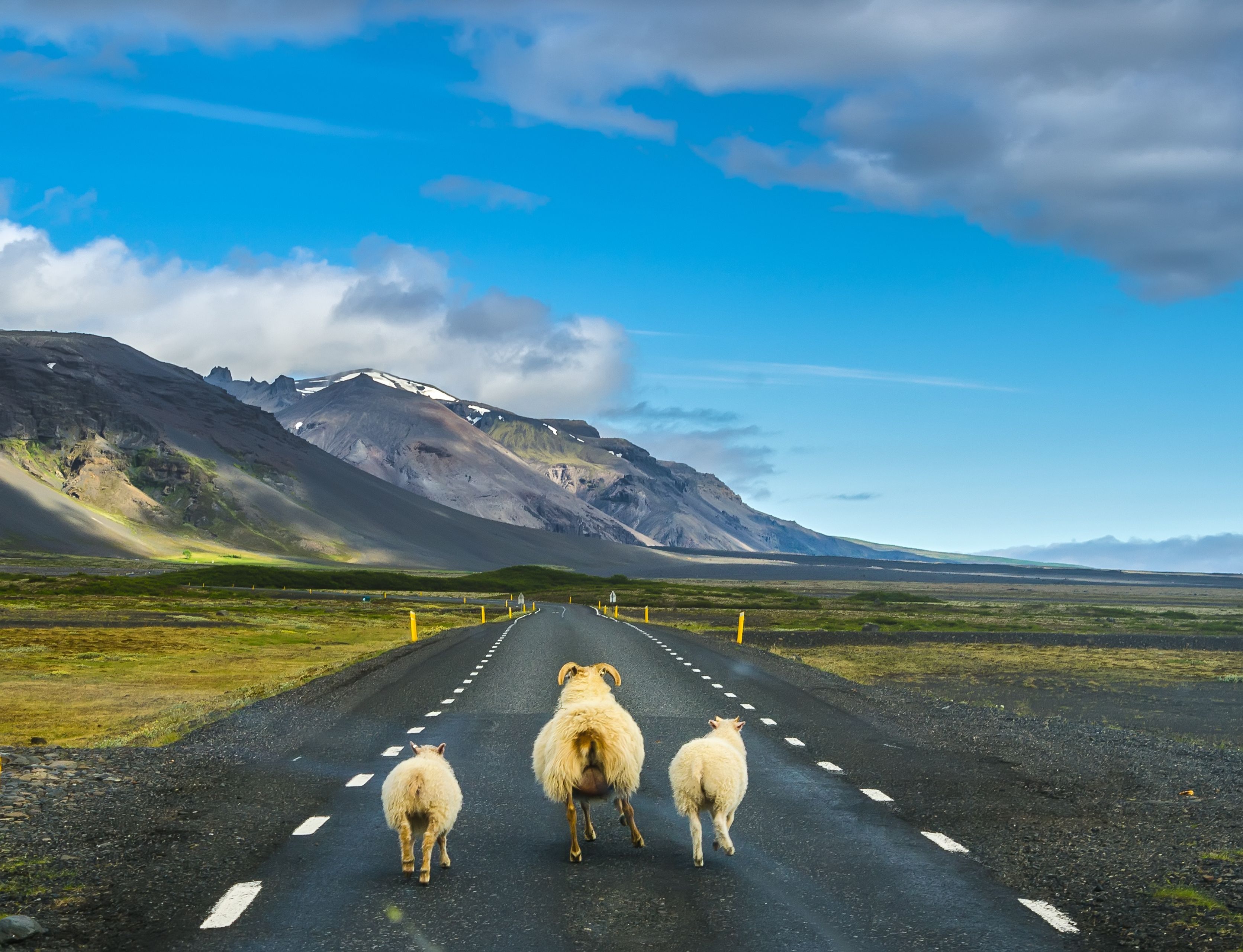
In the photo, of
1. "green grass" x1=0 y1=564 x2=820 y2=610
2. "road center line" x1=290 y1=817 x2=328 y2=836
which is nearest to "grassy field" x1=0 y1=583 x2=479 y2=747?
"road center line" x1=290 y1=817 x2=328 y2=836

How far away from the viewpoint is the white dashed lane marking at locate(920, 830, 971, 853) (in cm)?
951

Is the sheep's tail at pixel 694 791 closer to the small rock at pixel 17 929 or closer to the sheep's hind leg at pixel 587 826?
the sheep's hind leg at pixel 587 826

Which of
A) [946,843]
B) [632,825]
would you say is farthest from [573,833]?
[946,843]

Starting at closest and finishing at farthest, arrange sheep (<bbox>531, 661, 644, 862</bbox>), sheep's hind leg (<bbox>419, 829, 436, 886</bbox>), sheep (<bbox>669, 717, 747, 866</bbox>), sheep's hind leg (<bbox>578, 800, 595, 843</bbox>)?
1. sheep's hind leg (<bbox>419, 829, 436, 886</bbox>)
2. sheep (<bbox>669, 717, 747, 866</bbox>)
3. sheep (<bbox>531, 661, 644, 862</bbox>)
4. sheep's hind leg (<bbox>578, 800, 595, 843</bbox>)

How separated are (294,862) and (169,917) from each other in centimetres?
153

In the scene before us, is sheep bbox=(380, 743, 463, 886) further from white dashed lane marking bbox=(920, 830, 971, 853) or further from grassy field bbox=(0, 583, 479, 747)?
grassy field bbox=(0, 583, 479, 747)

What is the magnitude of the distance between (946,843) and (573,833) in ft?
10.7

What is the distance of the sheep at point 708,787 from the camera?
898 centimetres

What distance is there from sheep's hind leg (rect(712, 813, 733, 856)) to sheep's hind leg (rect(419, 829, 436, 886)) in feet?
7.25

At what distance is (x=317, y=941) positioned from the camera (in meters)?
A: 7.01

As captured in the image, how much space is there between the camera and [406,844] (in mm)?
8641

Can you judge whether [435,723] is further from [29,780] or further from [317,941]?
[317,941]

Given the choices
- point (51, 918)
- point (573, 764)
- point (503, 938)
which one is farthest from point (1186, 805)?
point (51, 918)

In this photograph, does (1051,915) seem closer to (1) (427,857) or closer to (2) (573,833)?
→ (2) (573,833)
